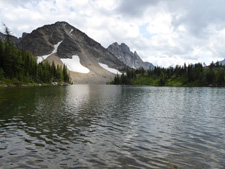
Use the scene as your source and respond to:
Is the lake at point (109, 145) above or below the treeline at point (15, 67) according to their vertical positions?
below

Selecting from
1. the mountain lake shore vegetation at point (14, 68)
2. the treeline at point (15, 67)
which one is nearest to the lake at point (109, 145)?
the mountain lake shore vegetation at point (14, 68)

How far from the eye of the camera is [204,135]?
19.0 metres

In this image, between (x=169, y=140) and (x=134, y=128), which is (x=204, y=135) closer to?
(x=169, y=140)

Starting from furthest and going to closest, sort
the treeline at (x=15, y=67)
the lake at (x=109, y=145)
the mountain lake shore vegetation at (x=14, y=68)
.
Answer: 1. the treeline at (x=15, y=67)
2. the mountain lake shore vegetation at (x=14, y=68)
3. the lake at (x=109, y=145)

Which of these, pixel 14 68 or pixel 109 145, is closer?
pixel 109 145

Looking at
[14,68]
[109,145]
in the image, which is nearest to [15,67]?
[14,68]

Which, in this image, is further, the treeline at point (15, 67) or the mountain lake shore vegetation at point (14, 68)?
the treeline at point (15, 67)

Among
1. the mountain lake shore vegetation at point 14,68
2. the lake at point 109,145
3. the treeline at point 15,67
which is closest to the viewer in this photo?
the lake at point 109,145

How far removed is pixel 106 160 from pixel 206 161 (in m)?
7.90

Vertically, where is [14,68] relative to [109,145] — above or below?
above

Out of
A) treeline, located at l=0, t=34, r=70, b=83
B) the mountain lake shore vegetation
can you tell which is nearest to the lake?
the mountain lake shore vegetation

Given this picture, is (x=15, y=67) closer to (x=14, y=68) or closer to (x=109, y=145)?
(x=14, y=68)

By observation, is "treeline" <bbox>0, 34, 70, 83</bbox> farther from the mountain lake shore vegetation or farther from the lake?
the lake

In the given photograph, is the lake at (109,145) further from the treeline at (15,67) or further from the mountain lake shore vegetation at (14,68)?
the treeline at (15,67)
